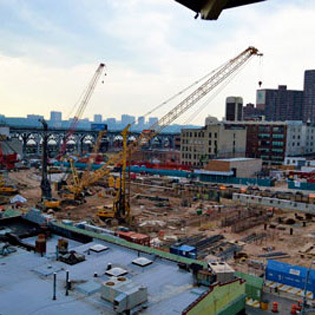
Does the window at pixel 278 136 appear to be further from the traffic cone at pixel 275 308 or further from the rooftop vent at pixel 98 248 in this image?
the rooftop vent at pixel 98 248

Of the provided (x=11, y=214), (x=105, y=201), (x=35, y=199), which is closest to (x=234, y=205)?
(x=105, y=201)

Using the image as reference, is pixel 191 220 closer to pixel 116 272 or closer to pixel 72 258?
pixel 72 258

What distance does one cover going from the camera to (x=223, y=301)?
14648 millimetres

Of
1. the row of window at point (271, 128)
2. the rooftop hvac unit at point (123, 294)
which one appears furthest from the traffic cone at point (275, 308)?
the row of window at point (271, 128)

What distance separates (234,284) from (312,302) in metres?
9.37

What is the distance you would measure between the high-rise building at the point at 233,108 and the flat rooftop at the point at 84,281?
135 meters

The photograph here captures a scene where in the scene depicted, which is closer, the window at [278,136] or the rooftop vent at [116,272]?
the rooftop vent at [116,272]

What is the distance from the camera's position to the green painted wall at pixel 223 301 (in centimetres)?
1330

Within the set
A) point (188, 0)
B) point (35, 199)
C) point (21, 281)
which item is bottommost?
point (35, 199)

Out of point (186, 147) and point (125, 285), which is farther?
point (186, 147)

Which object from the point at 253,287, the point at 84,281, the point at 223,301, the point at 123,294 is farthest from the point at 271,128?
the point at 123,294

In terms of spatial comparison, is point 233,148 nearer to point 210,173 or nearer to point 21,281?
point 210,173

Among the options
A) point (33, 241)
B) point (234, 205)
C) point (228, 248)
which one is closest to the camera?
point (33, 241)

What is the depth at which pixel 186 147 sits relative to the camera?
96.6m
